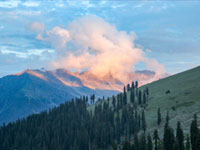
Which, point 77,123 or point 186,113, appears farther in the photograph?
point 77,123

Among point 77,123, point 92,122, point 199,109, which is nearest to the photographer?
point 199,109

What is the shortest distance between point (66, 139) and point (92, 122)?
2013 centimetres

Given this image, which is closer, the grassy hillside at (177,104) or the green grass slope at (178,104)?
the grassy hillside at (177,104)

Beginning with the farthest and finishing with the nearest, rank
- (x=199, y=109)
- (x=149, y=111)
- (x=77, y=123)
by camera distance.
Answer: (x=77, y=123) < (x=149, y=111) < (x=199, y=109)

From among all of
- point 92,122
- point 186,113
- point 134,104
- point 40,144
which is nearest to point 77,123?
point 92,122

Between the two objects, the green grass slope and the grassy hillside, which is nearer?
the grassy hillside

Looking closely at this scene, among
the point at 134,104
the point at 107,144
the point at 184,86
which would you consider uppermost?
the point at 184,86

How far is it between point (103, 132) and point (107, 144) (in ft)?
24.1

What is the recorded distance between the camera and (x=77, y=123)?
196 meters

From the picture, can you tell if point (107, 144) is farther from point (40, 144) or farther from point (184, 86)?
point (184, 86)

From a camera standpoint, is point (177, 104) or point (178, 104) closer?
point (178, 104)

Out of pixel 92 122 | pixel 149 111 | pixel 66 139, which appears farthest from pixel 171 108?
pixel 66 139

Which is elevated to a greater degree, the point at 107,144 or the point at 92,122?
the point at 92,122

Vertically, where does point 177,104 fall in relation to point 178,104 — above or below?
above
